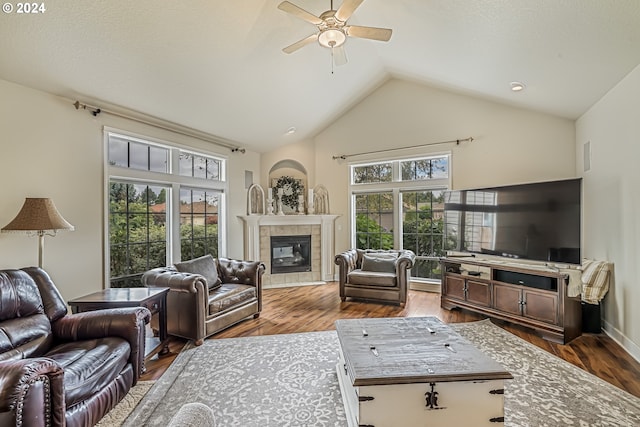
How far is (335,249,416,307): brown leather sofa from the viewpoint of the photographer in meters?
4.50

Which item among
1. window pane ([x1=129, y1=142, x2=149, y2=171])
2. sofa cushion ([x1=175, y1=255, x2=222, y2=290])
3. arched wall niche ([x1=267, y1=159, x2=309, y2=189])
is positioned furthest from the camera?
arched wall niche ([x1=267, y1=159, x2=309, y2=189])

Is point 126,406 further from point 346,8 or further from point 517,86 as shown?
point 517,86

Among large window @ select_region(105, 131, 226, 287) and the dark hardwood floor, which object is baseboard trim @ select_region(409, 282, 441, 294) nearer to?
the dark hardwood floor

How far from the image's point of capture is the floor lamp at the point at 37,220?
103 inches

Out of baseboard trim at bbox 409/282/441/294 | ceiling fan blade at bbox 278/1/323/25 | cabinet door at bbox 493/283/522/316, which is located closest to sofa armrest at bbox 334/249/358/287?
baseboard trim at bbox 409/282/441/294

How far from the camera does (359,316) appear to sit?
406 cm

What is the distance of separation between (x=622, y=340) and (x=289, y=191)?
208 inches

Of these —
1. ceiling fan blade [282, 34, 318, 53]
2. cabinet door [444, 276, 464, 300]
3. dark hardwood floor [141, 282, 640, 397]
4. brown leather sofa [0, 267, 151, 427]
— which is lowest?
dark hardwood floor [141, 282, 640, 397]

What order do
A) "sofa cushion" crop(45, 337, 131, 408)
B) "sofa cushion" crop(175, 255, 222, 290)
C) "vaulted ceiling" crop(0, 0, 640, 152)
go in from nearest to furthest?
"sofa cushion" crop(45, 337, 131, 408), "vaulted ceiling" crop(0, 0, 640, 152), "sofa cushion" crop(175, 255, 222, 290)

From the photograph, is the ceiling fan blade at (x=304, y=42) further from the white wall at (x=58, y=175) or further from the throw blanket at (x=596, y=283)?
the throw blanket at (x=596, y=283)

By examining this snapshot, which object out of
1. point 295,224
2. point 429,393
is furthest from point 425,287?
point 429,393

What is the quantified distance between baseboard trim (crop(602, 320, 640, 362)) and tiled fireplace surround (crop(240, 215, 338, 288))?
4171 mm

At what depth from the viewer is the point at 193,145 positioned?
16.0ft

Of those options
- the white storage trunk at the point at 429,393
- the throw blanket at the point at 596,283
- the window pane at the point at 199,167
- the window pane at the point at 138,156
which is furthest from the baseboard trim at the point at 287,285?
the white storage trunk at the point at 429,393
